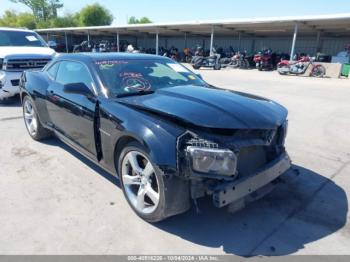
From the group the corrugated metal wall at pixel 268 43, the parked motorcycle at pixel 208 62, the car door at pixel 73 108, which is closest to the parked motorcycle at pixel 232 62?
the parked motorcycle at pixel 208 62

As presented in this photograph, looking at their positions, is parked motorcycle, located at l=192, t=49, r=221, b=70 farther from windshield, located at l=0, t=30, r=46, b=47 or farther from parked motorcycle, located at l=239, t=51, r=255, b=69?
windshield, located at l=0, t=30, r=46, b=47

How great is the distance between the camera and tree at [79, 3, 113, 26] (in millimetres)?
76625

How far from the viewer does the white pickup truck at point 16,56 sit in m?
7.51

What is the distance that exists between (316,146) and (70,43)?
51.3 metres

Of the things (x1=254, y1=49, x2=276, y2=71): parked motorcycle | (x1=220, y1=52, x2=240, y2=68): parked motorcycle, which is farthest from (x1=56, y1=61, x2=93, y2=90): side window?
(x1=220, y1=52, x2=240, y2=68): parked motorcycle

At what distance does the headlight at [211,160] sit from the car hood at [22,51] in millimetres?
7198

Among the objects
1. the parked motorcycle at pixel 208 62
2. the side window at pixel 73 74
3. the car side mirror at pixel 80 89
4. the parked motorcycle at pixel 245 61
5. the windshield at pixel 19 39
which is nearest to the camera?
the car side mirror at pixel 80 89

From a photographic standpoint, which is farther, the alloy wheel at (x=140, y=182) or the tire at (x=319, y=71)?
the tire at (x=319, y=71)

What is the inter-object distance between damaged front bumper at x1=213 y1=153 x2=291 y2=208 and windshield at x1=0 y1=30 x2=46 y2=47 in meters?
9.01

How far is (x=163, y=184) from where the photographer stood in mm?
2504

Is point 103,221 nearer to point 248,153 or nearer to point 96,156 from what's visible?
point 96,156

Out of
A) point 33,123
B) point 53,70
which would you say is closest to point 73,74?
point 53,70

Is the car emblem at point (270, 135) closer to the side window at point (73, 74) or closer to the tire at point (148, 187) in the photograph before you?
the tire at point (148, 187)

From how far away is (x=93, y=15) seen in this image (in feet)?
254
